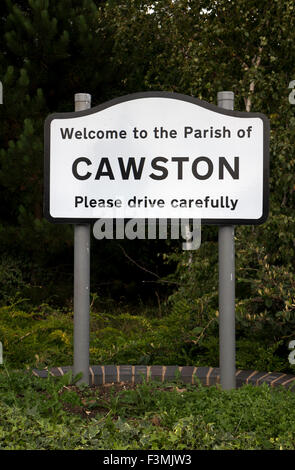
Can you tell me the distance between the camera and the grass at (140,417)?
321 cm

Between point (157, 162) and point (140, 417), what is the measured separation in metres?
1.53

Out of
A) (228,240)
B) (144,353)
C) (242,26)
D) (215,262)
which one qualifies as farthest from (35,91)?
(228,240)

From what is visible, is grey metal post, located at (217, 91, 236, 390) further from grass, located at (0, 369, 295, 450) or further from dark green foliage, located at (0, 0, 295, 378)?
dark green foliage, located at (0, 0, 295, 378)

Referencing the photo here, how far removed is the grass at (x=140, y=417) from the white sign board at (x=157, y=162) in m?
1.03

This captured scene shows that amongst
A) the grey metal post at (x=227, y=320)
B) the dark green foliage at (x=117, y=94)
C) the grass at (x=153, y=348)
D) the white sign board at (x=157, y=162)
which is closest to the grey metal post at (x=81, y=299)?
the white sign board at (x=157, y=162)

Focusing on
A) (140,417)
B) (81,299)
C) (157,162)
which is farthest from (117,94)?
(140,417)

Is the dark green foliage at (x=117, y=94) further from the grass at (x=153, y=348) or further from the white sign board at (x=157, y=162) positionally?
the white sign board at (x=157, y=162)

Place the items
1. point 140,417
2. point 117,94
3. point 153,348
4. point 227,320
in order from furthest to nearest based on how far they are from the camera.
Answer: point 117,94 → point 153,348 → point 227,320 → point 140,417

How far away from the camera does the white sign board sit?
4156mm

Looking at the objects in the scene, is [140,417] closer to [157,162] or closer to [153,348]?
[157,162]

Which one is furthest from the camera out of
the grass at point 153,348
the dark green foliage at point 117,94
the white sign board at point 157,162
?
the dark green foliage at point 117,94

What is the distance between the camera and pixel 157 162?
4203 mm

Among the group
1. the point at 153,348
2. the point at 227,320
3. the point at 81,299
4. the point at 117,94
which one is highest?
the point at 117,94

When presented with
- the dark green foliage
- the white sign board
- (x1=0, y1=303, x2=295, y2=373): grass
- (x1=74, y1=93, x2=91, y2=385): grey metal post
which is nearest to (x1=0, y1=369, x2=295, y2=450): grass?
(x1=74, y1=93, x2=91, y2=385): grey metal post
